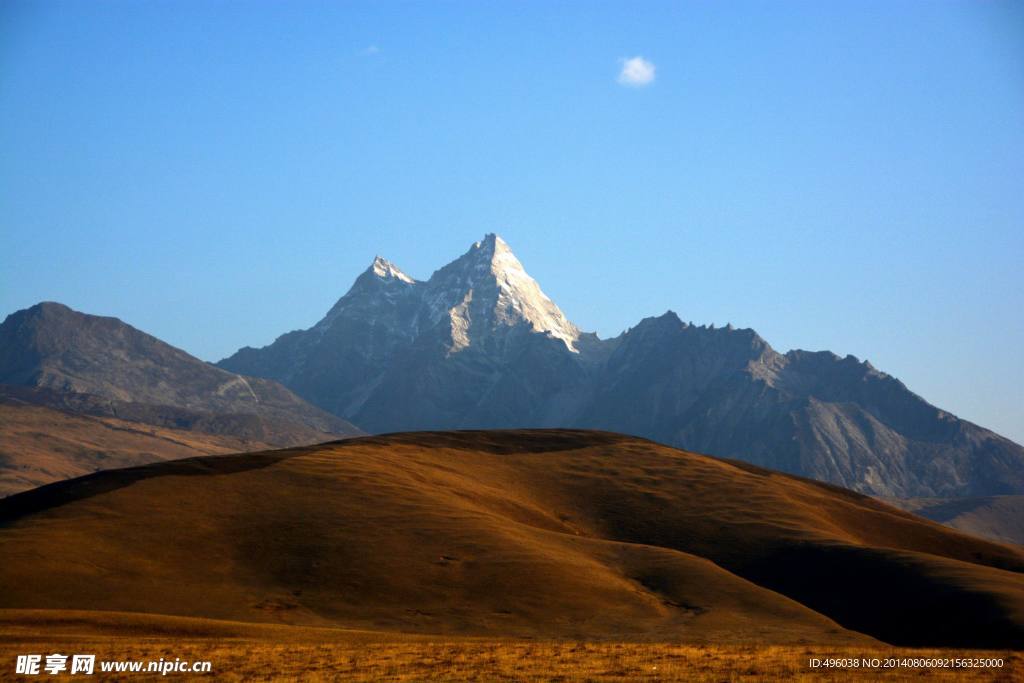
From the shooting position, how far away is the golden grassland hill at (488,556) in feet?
285

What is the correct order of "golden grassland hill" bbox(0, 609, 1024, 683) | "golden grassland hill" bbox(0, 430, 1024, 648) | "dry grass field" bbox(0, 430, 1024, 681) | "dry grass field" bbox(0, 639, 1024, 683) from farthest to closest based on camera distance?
1. "golden grassland hill" bbox(0, 430, 1024, 648)
2. "dry grass field" bbox(0, 430, 1024, 681)
3. "golden grassland hill" bbox(0, 609, 1024, 683)
4. "dry grass field" bbox(0, 639, 1024, 683)

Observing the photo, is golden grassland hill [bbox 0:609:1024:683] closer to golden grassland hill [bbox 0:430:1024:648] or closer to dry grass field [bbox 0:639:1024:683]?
dry grass field [bbox 0:639:1024:683]

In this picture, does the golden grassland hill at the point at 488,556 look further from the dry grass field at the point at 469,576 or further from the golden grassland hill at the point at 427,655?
the golden grassland hill at the point at 427,655

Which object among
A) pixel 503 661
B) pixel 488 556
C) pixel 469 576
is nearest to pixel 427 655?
pixel 503 661

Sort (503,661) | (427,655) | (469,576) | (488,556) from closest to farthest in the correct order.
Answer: (503,661) → (427,655) → (469,576) → (488,556)

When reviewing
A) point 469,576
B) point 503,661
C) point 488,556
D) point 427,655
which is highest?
point 488,556

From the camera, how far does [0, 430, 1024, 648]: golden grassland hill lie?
86.9 meters

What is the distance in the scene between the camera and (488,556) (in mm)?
100250

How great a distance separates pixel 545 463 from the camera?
153m

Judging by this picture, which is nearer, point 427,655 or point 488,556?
point 427,655

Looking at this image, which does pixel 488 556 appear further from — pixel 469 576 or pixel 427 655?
pixel 427 655

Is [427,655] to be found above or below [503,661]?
below

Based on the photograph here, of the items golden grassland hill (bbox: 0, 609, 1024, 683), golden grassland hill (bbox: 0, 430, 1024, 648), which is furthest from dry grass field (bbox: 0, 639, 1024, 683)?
golden grassland hill (bbox: 0, 430, 1024, 648)

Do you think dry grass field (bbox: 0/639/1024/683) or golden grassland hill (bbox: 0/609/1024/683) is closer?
dry grass field (bbox: 0/639/1024/683)
